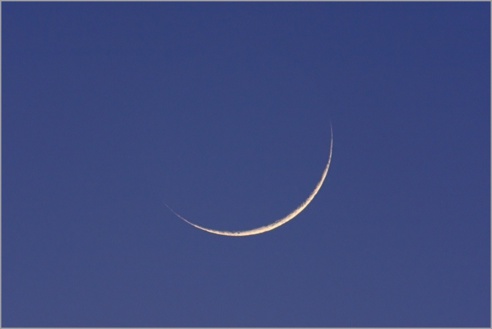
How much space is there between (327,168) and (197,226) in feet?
30.1

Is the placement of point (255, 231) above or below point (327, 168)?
below

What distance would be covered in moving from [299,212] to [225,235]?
496cm

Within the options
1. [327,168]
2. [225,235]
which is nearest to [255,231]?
[225,235]

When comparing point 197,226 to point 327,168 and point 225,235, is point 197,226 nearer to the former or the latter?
point 225,235

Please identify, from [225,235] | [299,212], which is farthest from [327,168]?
[225,235]

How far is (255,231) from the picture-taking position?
5738cm

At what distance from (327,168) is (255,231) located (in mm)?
6818

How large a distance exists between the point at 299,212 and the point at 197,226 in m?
6.39

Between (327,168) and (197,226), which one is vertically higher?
(327,168)

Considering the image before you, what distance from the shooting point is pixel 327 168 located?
60.6 meters

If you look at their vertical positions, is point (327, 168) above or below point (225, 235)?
above

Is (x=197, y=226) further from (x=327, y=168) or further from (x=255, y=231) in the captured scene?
(x=327, y=168)

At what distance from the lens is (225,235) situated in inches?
2247

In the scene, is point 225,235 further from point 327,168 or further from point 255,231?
point 327,168
